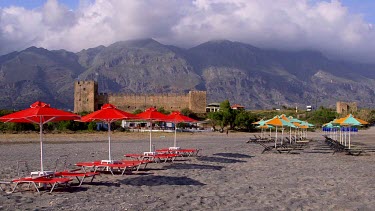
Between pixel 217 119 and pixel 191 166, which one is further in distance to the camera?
pixel 217 119

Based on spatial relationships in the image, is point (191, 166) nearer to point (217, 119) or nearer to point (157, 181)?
point (157, 181)

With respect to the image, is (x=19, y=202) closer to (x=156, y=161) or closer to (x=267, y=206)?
(x=267, y=206)

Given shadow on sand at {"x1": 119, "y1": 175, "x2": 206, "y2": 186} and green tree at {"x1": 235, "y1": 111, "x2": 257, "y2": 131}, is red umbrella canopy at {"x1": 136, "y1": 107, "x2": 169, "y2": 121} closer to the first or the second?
shadow on sand at {"x1": 119, "y1": 175, "x2": 206, "y2": 186}

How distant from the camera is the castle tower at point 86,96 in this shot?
271 ft

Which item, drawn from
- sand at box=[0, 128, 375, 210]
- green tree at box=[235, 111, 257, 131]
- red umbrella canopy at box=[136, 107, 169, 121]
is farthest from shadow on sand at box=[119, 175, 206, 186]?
green tree at box=[235, 111, 257, 131]

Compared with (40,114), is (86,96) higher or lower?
higher

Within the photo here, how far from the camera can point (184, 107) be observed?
81875 mm

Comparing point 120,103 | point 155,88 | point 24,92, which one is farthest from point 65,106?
point 120,103

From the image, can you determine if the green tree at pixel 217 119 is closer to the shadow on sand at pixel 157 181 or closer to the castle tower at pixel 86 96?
the castle tower at pixel 86 96

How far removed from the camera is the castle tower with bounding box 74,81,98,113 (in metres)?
82.5

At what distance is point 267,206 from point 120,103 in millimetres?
76910

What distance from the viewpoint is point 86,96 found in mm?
83062

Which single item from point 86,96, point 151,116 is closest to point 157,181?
point 151,116

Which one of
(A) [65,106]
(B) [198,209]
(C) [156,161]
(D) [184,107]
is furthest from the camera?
(A) [65,106]
